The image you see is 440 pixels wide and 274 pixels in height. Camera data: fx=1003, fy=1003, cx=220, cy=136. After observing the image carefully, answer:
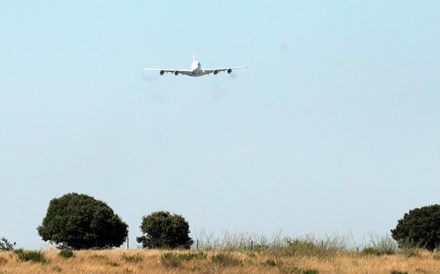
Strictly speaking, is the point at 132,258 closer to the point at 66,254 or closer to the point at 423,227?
the point at 66,254

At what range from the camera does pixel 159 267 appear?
4116 cm

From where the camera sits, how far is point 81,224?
77.9m

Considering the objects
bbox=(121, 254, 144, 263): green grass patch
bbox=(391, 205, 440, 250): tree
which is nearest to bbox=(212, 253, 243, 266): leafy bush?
bbox=(121, 254, 144, 263): green grass patch

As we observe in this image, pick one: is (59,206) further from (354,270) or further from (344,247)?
(354,270)

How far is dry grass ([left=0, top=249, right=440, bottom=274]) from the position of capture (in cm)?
3962

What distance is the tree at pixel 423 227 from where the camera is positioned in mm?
79438

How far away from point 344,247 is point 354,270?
7.36m

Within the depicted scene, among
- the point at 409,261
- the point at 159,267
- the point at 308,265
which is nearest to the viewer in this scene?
the point at 159,267

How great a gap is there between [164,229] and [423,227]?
20715 millimetres

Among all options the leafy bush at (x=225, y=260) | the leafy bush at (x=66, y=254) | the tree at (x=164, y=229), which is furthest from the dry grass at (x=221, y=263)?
the tree at (x=164, y=229)

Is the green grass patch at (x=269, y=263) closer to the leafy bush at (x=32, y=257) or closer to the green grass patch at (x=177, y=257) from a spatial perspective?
the green grass patch at (x=177, y=257)

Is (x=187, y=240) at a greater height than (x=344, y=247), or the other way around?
(x=187, y=240)

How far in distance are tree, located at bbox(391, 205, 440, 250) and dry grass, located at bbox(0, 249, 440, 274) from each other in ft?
97.3

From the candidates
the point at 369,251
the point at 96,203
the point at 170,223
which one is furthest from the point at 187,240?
the point at 369,251
